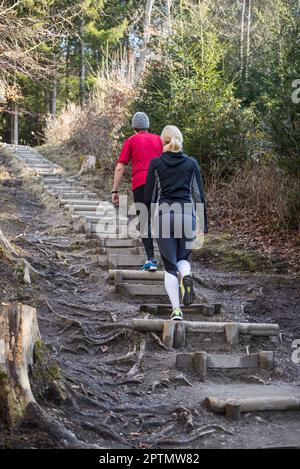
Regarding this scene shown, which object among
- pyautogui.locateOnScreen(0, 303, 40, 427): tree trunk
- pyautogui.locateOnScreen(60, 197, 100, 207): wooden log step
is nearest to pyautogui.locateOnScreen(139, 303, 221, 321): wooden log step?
pyautogui.locateOnScreen(0, 303, 40, 427): tree trunk

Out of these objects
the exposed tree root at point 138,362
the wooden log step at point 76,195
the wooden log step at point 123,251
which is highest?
the wooden log step at point 76,195

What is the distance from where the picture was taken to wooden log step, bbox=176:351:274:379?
207 inches

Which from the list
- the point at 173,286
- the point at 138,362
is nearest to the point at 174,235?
the point at 173,286

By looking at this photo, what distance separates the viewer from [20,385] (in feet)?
12.2

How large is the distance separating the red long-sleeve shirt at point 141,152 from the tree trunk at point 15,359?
364 centimetres

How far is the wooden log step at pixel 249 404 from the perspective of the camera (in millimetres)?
4441

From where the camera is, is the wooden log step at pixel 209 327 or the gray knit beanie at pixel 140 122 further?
the gray knit beanie at pixel 140 122

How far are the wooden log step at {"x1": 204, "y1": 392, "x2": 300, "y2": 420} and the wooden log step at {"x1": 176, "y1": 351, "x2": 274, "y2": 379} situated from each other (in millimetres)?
685

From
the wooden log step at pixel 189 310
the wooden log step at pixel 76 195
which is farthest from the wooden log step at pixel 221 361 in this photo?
the wooden log step at pixel 76 195

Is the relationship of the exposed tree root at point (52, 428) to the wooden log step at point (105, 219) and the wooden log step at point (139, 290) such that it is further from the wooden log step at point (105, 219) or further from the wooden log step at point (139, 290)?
the wooden log step at point (105, 219)

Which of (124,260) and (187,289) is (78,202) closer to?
(124,260)
